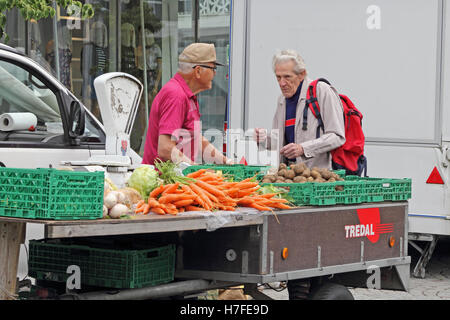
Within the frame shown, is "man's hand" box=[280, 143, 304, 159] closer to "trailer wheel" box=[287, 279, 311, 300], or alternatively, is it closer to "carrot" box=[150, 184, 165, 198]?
"trailer wheel" box=[287, 279, 311, 300]

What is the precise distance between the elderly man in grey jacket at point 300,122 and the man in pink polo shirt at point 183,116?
0.69m

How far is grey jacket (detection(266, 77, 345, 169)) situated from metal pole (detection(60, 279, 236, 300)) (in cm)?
185

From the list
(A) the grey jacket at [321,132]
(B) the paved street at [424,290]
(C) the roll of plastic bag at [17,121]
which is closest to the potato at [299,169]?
(A) the grey jacket at [321,132]

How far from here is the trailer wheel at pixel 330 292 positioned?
530 cm

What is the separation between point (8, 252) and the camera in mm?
4125

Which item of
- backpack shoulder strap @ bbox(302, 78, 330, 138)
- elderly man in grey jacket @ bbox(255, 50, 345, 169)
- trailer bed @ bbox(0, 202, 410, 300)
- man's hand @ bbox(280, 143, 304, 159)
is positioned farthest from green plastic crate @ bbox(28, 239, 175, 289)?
backpack shoulder strap @ bbox(302, 78, 330, 138)

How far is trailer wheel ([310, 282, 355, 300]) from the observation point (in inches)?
209

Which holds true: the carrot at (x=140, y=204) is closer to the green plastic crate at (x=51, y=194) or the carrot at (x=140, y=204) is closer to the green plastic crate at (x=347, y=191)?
the green plastic crate at (x=51, y=194)

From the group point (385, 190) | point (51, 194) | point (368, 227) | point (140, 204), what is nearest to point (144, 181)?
point (140, 204)

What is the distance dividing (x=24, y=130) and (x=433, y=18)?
4.02m

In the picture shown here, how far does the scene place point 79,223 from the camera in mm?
3705

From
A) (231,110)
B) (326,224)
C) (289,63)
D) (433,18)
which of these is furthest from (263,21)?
(326,224)
